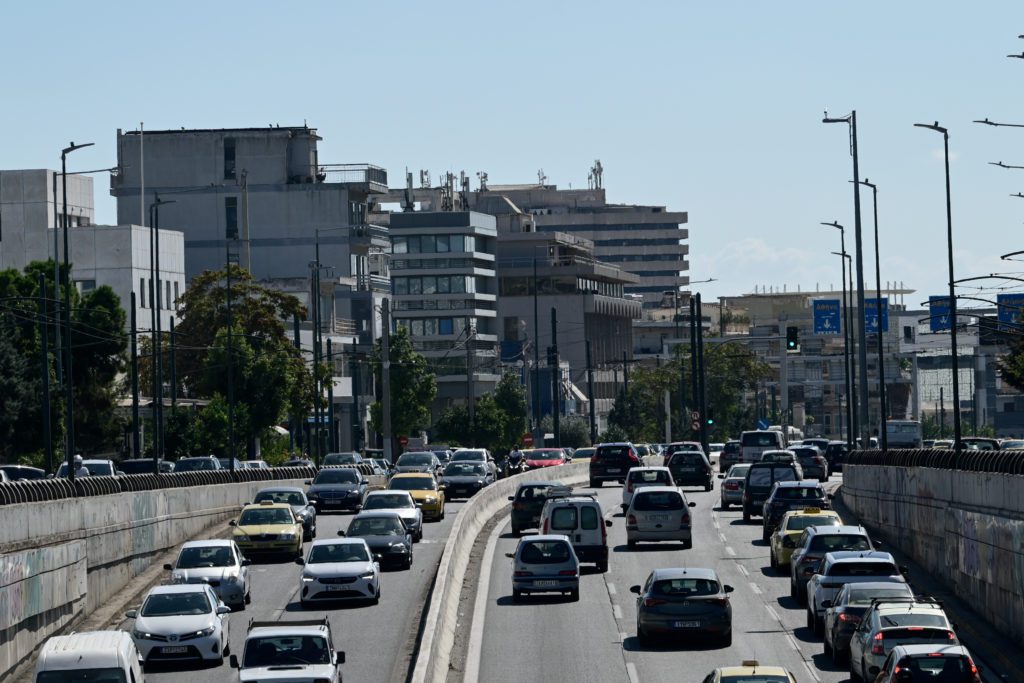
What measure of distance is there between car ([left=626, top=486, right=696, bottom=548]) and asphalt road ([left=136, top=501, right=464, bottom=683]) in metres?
5.24

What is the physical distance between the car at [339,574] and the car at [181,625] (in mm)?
5159

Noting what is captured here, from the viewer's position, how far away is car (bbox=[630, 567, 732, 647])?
3212cm

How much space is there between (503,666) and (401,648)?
2.80m

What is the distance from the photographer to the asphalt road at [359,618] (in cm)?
3047

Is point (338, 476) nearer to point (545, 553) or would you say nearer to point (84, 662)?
point (545, 553)

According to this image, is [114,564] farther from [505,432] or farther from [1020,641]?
[505,432]

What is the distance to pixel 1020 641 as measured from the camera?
3181 cm

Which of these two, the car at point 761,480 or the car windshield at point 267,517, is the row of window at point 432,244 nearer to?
the car at point 761,480

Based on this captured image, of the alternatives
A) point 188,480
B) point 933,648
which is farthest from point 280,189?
point 933,648

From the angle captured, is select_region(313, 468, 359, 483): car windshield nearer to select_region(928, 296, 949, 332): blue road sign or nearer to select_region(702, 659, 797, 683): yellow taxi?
select_region(928, 296, 949, 332): blue road sign

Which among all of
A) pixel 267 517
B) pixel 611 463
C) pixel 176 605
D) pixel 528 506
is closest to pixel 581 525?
pixel 267 517

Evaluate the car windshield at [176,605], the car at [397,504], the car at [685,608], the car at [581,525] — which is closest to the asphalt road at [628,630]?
the car at [685,608]

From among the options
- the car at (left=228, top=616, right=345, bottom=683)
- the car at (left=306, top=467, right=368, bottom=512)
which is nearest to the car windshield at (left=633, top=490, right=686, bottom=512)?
the car at (left=306, top=467, right=368, bottom=512)

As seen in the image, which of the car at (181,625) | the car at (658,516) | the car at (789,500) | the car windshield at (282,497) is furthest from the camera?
the car windshield at (282,497)
